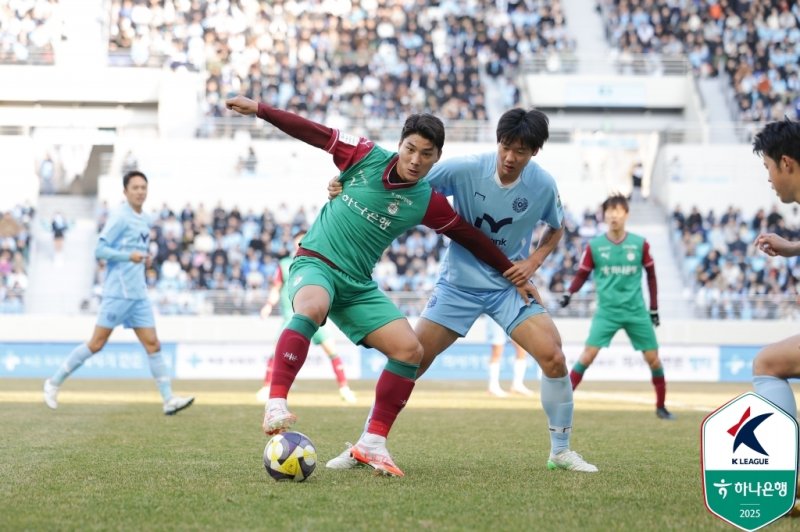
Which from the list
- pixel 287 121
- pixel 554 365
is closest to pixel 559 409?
pixel 554 365

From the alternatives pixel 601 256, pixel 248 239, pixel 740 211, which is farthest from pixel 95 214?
pixel 601 256

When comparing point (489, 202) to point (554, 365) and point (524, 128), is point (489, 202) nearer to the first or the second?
point (524, 128)

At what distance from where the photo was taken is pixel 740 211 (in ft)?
100

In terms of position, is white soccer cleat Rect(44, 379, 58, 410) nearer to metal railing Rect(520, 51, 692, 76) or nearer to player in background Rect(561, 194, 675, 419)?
player in background Rect(561, 194, 675, 419)

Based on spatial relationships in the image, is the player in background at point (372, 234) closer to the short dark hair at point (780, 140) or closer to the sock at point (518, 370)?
the short dark hair at point (780, 140)

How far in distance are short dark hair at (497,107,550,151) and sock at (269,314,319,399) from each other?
1.73m

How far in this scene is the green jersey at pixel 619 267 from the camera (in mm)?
12906

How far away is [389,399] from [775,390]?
2.52 m

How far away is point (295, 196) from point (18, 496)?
83.5 feet

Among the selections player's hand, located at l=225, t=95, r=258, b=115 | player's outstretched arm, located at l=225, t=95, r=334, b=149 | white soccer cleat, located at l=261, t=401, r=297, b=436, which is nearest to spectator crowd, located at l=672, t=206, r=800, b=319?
player's outstretched arm, located at l=225, t=95, r=334, b=149

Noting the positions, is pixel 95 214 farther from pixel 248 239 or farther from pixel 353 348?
pixel 353 348

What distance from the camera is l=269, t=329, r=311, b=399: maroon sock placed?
627 centimetres

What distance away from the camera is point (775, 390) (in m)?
5.49

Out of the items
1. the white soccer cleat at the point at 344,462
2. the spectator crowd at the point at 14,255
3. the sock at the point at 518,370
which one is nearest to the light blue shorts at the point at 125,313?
the white soccer cleat at the point at 344,462
